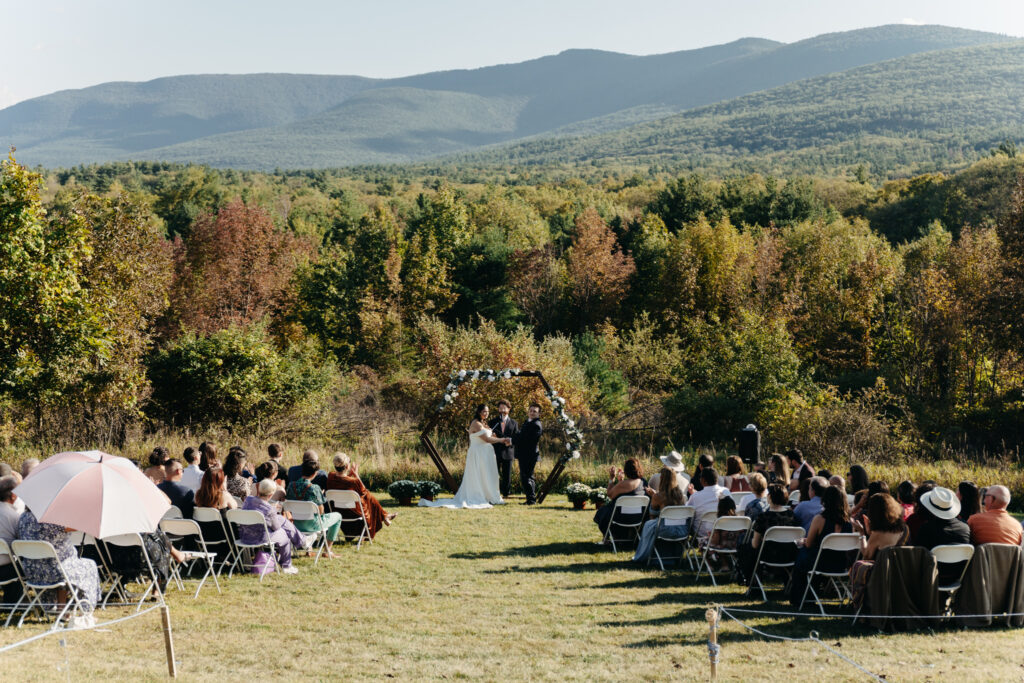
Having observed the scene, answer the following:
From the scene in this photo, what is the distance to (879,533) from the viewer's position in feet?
29.4

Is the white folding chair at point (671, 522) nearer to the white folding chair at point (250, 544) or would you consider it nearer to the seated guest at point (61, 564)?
the white folding chair at point (250, 544)

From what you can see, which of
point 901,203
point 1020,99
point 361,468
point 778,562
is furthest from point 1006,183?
point 1020,99

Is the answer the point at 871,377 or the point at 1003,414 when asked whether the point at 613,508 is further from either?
the point at 871,377

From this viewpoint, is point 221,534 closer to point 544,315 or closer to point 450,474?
point 450,474

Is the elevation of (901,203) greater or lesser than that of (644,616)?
greater

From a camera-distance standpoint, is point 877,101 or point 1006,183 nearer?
point 1006,183

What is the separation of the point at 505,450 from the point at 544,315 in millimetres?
32757

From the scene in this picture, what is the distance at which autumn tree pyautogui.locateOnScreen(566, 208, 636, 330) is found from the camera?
4922 centimetres

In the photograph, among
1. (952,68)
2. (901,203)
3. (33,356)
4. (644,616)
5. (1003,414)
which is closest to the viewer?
(644,616)

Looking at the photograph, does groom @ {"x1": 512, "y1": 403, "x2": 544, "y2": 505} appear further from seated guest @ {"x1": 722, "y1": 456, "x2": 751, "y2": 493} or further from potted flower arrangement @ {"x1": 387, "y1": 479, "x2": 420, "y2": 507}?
seated guest @ {"x1": 722, "y1": 456, "x2": 751, "y2": 493}

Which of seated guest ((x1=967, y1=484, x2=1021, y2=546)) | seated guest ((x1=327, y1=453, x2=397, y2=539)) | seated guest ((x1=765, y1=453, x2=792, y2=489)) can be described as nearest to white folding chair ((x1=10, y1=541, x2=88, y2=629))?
seated guest ((x1=327, y1=453, x2=397, y2=539))

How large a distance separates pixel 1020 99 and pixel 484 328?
169489 mm

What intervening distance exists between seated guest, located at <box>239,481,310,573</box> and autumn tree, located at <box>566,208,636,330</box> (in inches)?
1523

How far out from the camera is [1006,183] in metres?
60.0
